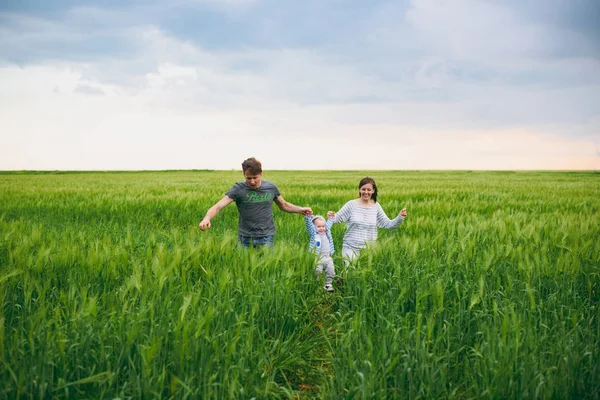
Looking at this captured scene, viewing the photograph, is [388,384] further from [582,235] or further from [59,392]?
[582,235]

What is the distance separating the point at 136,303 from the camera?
3.06 m

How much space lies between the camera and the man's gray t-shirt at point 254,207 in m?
5.09

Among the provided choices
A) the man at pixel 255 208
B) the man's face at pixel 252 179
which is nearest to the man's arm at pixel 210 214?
the man at pixel 255 208

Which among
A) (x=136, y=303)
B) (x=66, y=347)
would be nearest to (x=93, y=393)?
(x=66, y=347)

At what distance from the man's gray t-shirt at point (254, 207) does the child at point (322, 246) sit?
2.32 ft

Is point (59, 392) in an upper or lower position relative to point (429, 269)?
lower

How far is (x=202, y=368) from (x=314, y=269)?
5.69 feet

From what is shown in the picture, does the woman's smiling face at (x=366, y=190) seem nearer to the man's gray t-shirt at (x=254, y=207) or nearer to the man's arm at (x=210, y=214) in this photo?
the man's gray t-shirt at (x=254, y=207)

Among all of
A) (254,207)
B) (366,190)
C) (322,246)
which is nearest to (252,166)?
(254,207)

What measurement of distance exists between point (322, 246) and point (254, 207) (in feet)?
3.77

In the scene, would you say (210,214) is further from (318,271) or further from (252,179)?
(318,271)

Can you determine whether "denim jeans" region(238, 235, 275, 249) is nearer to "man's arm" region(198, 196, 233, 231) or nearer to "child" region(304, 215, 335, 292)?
"man's arm" region(198, 196, 233, 231)

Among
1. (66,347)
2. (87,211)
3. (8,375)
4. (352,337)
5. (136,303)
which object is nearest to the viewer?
(8,375)

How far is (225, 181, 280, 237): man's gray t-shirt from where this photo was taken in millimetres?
5086
